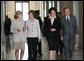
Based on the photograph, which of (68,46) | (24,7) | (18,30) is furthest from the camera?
(24,7)

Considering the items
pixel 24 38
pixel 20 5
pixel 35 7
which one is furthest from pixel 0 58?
pixel 20 5

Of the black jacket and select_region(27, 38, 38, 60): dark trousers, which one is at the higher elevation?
the black jacket

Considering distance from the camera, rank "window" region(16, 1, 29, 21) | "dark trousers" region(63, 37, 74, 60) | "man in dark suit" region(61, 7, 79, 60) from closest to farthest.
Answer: "man in dark suit" region(61, 7, 79, 60) → "dark trousers" region(63, 37, 74, 60) → "window" region(16, 1, 29, 21)

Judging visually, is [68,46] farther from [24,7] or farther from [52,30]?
[24,7]

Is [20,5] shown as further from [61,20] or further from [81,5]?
[61,20]

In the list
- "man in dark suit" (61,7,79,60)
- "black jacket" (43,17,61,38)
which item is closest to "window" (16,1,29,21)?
"black jacket" (43,17,61,38)

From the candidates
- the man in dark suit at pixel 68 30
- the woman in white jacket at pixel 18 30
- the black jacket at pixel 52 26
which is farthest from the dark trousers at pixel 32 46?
the man in dark suit at pixel 68 30

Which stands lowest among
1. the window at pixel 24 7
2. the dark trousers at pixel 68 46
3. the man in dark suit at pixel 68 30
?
the dark trousers at pixel 68 46

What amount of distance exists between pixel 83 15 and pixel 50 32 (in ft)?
21.3

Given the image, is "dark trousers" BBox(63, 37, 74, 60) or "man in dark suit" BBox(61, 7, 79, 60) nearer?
"man in dark suit" BBox(61, 7, 79, 60)

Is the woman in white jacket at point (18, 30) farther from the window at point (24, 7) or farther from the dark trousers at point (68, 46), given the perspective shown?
the window at point (24, 7)

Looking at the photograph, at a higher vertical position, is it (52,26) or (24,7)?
(24,7)

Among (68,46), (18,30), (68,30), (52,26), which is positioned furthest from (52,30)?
(18,30)

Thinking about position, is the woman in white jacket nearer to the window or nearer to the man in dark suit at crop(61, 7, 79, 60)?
the man in dark suit at crop(61, 7, 79, 60)
